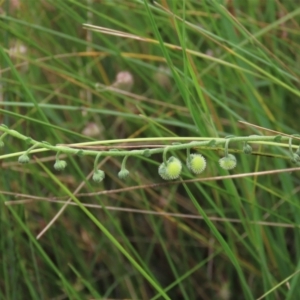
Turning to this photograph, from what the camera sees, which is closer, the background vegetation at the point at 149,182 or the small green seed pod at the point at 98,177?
the small green seed pod at the point at 98,177

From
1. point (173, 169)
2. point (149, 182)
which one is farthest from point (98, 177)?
point (149, 182)

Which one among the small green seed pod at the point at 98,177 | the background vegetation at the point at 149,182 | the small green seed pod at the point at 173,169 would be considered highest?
the small green seed pod at the point at 173,169

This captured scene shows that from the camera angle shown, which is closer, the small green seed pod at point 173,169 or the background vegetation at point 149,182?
the small green seed pod at point 173,169

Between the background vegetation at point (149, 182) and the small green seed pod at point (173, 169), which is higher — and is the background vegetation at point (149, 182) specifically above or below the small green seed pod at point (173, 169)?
below

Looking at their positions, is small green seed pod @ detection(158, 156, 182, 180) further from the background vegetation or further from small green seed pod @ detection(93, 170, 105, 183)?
the background vegetation

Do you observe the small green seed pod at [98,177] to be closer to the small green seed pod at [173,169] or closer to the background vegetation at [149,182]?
the small green seed pod at [173,169]

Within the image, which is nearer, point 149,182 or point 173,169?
point 173,169

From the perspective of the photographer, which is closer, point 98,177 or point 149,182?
point 98,177

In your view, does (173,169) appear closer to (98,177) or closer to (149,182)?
(98,177)

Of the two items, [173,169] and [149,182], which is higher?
[173,169]

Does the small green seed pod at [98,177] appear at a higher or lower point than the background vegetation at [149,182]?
higher

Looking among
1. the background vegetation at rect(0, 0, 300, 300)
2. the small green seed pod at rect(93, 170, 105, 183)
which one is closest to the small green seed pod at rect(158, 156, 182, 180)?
the small green seed pod at rect(93, 170, 105, 183)

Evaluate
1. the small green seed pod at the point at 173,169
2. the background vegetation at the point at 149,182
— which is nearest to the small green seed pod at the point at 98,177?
the small green seed pod at the point at 173,169
